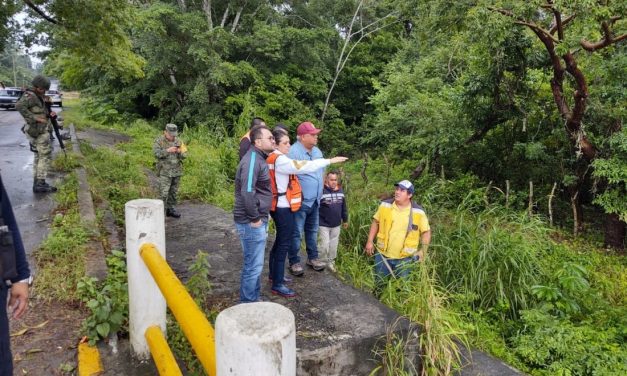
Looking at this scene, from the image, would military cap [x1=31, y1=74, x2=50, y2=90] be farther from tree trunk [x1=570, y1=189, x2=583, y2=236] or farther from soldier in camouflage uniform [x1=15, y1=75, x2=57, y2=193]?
tree trunk [x1=570, y1=189, x2=583, y2=236]

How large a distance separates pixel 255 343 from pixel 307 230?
403 cm

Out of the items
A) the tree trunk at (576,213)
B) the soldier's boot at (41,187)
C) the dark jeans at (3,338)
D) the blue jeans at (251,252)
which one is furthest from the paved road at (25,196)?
the tree trunk at (576,213)

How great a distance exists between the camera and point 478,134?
11.1 m

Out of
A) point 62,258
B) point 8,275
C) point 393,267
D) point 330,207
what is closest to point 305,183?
point 330,207

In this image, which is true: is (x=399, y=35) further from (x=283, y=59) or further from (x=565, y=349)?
(x=565, y=349)

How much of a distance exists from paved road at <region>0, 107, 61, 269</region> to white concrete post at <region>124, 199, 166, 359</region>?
8.58 feet

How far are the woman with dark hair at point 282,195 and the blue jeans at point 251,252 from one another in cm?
31

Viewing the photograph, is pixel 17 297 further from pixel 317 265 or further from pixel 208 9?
pixel 208 9

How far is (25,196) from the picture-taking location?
727cm

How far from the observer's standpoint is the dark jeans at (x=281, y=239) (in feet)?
14.4

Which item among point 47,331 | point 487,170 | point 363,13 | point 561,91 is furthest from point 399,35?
point 47,331

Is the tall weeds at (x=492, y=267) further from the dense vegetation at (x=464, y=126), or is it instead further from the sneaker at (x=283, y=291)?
the sneaker at (x=283, y=291)

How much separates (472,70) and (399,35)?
13.5 meters

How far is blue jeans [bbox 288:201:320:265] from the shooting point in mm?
4855
